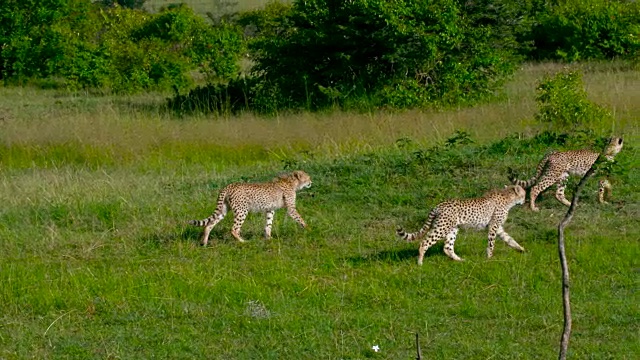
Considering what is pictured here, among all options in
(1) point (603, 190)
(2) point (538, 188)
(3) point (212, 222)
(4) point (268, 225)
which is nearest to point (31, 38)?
(4) point (268, 225)

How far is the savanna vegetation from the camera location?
6.65 m

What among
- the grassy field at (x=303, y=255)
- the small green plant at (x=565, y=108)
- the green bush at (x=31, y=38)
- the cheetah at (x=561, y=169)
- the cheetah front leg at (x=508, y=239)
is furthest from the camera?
the green bush at (x=31, y=38)

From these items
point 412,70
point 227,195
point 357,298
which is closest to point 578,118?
point 412,70

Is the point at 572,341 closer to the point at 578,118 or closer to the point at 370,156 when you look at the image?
the point at 370,156

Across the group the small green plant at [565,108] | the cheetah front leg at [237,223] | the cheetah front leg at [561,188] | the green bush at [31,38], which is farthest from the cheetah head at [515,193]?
the green bush at [31,38]

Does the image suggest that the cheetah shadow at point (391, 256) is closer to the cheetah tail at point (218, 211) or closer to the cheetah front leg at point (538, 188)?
the cheetah tail at point (218, 211)

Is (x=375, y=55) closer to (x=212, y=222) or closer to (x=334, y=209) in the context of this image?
(x=334, y=209)

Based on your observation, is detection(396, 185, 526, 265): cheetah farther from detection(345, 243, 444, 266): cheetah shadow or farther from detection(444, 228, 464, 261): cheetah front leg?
detection(345, 243, 444, 266): cheetah shadow

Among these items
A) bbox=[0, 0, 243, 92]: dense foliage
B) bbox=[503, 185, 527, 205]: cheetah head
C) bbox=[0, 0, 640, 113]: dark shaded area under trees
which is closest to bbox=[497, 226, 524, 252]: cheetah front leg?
bbox=[503, 185, 527, 205]: cheetah head

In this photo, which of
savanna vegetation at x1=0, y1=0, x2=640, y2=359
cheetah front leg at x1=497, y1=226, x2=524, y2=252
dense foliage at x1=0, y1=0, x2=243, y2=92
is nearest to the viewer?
savanna vegetation at x1=0, y1=0, x2=640, y2=359

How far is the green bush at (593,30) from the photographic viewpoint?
→ 25.9 meters

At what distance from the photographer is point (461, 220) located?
8.23 m

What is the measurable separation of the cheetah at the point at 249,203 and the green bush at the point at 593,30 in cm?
1721

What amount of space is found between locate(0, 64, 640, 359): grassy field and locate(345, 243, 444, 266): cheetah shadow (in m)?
0.03
